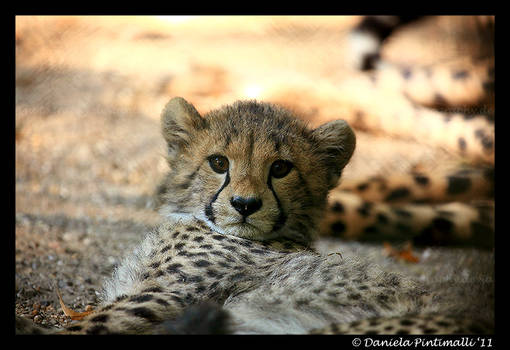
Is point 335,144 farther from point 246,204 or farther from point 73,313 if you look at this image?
point 73,313

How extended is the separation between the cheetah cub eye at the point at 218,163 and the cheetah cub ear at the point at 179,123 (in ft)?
0.70

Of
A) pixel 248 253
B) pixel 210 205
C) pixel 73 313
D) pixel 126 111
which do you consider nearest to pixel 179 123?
pixel 210 205

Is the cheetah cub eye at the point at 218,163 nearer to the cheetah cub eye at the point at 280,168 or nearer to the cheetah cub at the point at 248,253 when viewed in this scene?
the cheetah cub at the point at 248,253

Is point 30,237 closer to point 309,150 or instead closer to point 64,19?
point 64,19

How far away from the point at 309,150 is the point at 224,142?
1.40ft

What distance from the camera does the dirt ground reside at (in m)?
3.70

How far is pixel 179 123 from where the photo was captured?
290 centimetres

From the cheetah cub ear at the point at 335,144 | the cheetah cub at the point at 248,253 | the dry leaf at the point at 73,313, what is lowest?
the dry leaf at the point at 73,313

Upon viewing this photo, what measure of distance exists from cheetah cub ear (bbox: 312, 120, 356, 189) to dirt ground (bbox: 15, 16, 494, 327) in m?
0.84

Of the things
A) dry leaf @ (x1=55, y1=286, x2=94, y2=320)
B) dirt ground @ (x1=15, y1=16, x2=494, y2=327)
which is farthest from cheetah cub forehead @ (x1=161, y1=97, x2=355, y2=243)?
dirt ground @ (x1=15, y1=16, x2=494, y2=327)

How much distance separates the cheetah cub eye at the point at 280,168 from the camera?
2.69 m

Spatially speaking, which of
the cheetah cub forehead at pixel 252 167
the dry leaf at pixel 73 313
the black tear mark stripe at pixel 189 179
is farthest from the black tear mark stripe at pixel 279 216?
the dry leaf at pixel 73 313
